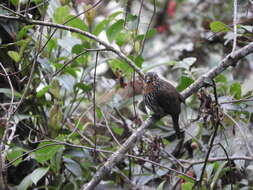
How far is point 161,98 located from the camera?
3.53 m

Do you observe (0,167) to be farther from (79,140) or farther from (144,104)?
(144,104)

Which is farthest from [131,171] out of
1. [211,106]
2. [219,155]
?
[211,106]

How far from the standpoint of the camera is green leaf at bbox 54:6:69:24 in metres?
3.25

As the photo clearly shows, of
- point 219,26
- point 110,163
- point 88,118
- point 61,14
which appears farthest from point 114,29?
point 110,163

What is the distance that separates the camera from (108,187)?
3.34 meters

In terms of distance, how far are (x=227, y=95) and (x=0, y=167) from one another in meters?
1.71

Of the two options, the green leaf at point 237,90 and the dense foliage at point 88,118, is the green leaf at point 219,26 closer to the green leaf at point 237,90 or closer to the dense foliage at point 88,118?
the dense foliage at point 88,118

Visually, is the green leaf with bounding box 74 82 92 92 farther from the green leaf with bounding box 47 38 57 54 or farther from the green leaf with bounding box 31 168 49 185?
the green leaf with bounding box 31 168 49 185

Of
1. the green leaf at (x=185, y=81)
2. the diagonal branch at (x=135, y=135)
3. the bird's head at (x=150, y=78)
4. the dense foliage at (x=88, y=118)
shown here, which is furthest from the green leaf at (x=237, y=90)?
the bird's head at (x=150, y=78)

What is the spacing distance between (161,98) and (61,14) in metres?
0.93

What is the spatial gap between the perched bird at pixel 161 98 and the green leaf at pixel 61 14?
2.29 feet

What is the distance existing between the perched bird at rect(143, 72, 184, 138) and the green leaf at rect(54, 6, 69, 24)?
2.29 ft

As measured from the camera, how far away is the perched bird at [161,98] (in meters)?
3.35

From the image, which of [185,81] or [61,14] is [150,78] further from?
[61,14]
